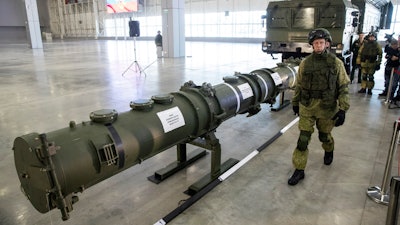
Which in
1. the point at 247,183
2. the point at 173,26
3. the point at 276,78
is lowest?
the point at 247,183

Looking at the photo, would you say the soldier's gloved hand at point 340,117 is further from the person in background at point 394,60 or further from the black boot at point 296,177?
the person in background at point 394,60

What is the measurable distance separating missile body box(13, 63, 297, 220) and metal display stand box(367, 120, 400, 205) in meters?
1.62

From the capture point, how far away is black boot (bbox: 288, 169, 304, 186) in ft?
10.4

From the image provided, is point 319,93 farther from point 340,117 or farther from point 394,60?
point 394,60

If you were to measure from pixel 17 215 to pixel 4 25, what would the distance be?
48.5 metres

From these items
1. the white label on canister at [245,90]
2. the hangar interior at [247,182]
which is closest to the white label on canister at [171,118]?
the hangar interior at [247,182]

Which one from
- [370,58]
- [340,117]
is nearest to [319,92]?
[340,117]

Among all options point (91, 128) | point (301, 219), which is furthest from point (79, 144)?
point (301, 219)

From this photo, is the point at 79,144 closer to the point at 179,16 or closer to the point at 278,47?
the point at 278,47

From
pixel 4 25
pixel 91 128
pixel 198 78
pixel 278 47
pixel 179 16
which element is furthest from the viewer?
pixel 4 25

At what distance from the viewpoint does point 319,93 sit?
312 centimetres

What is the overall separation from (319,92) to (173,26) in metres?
13.2

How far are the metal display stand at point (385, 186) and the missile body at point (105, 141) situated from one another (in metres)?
1.62

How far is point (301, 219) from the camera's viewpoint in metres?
2.60
